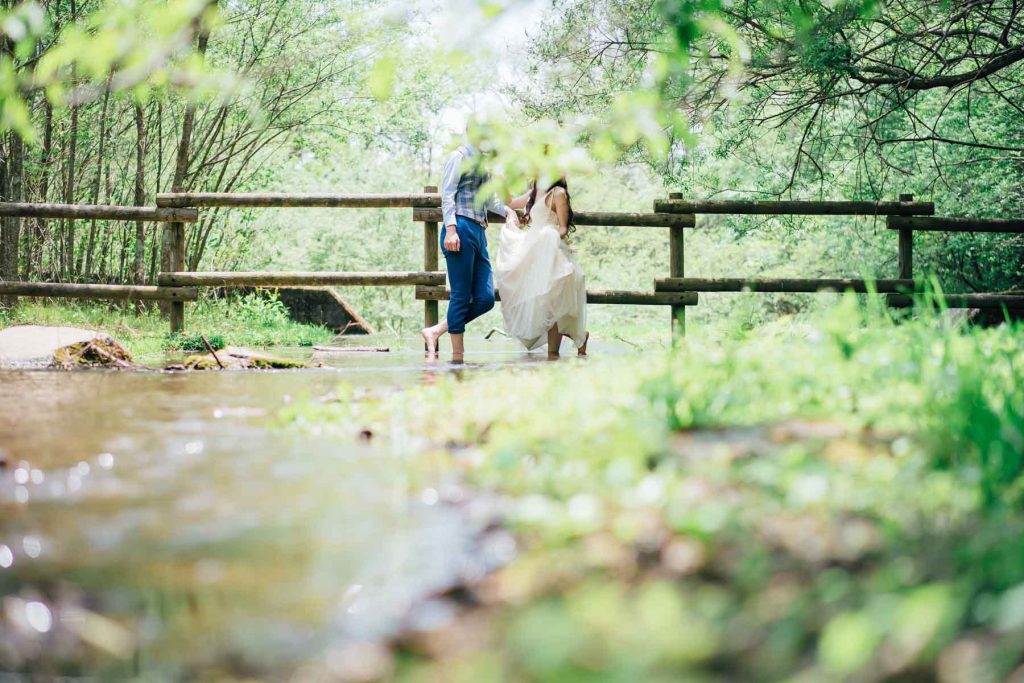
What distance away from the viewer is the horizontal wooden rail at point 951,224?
361 inches

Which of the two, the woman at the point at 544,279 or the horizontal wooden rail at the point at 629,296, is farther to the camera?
the horizontal wooden rail at the point at 629,296

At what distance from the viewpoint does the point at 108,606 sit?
1469 mm

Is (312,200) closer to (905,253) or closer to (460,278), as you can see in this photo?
(460,278)

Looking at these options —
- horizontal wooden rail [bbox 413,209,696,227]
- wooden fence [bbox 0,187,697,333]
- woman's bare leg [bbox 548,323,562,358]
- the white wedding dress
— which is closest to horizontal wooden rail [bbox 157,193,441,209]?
wooden fence [bbox 0,187,697,333]

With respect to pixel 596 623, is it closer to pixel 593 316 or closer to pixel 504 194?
pixel 504 194

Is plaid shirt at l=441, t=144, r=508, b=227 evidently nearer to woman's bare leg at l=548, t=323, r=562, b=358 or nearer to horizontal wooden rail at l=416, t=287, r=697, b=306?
woman's bare leg at l=548, t=323, r=562, b=358

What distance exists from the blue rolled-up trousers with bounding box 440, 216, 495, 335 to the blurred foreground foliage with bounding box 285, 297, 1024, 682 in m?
3.93

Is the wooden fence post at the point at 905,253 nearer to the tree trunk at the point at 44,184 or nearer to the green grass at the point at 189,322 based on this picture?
the green grass at the point at 189,322

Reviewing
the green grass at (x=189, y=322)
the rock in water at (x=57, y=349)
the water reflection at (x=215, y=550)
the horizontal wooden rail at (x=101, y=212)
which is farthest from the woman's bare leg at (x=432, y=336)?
the water reflection at (x=215, y=550)

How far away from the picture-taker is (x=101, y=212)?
9328 millimetres

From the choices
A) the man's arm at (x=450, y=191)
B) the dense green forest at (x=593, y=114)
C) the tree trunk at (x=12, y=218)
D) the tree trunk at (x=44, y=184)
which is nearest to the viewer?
the dense green forest at (x=593, y=114)

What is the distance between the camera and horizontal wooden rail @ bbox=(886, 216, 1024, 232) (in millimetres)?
9164

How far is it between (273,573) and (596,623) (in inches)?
25.8

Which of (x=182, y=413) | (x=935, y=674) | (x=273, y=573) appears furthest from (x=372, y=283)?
(x=935, y=674)
